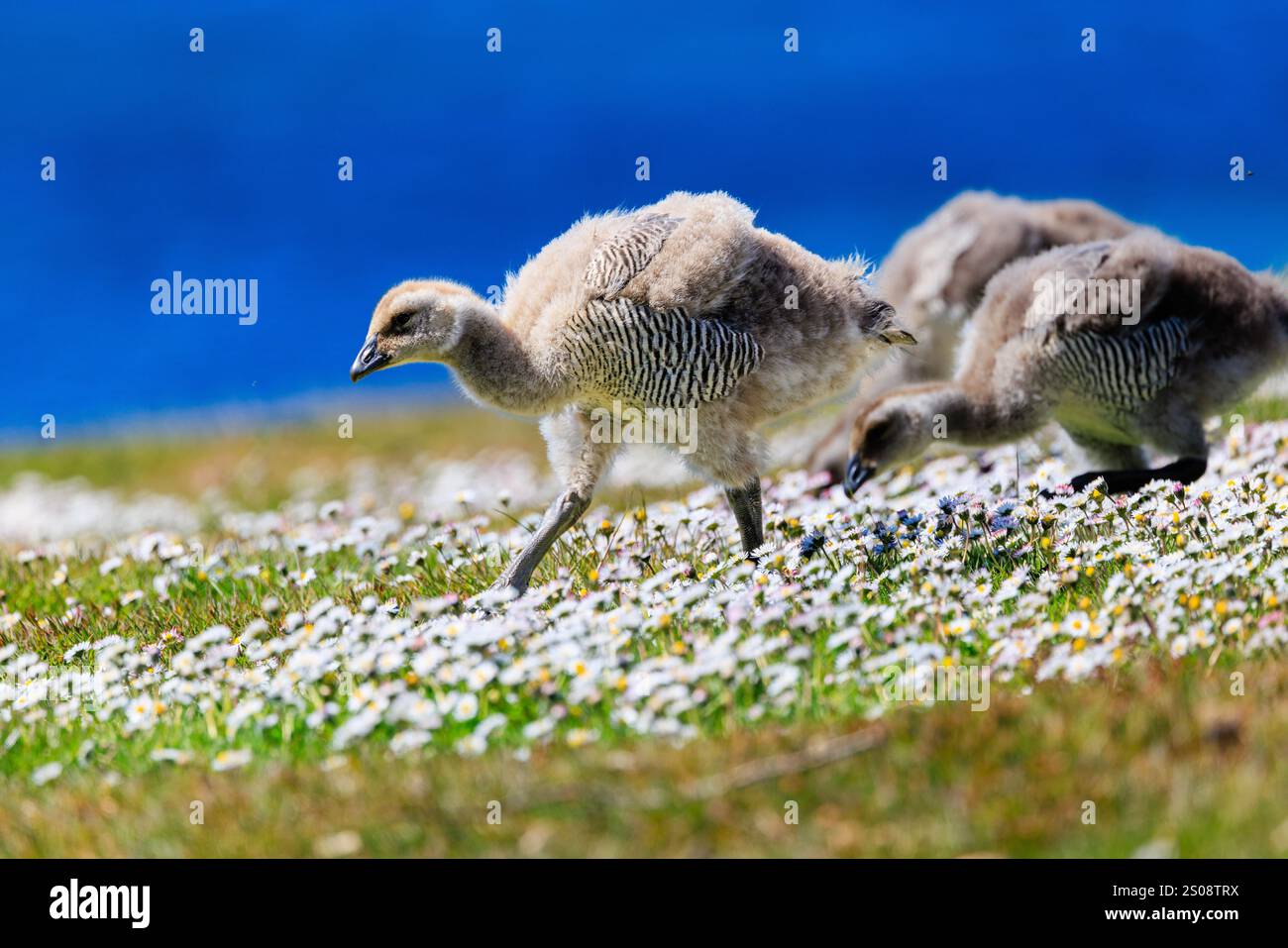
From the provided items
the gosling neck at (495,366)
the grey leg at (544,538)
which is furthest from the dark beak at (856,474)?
the gosling neck at (495,366)

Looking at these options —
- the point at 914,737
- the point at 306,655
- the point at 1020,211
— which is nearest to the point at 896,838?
the point at 914,737

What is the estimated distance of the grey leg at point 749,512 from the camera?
834 cm

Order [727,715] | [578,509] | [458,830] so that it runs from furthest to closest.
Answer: [578,509] → [727,715] → [458,830]

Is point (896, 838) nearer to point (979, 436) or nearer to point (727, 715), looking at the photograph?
point (727, 715)

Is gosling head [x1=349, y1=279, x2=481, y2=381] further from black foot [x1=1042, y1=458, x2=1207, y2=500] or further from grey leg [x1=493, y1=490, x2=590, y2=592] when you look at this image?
black foot [x1=1042, y1=458, x2=1207, y2=500]

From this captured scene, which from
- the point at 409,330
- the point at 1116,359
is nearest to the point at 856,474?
the point at 1116,359

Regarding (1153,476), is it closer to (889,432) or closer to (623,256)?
(889,432)

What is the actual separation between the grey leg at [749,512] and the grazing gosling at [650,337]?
0.01 m

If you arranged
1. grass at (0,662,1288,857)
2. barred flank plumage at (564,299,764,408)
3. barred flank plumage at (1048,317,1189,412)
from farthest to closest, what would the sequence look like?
1. barred flank plumage at (1048,317,1189,412)
2. barred flank plumage at (564,299,764,408)
3. grass at (0,662,1288,857)

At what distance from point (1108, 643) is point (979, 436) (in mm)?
4301

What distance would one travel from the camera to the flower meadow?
18.7ft

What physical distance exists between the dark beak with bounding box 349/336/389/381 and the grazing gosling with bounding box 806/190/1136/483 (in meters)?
4.99

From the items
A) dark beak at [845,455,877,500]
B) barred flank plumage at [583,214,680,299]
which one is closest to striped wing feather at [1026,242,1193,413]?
dark beak at [845,455,877,500]

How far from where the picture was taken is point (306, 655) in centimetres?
635
